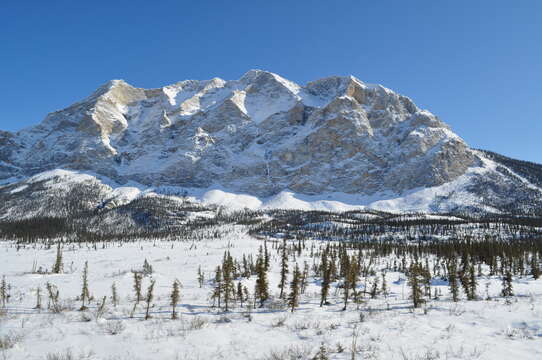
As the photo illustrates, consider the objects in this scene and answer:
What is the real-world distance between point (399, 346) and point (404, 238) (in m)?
182

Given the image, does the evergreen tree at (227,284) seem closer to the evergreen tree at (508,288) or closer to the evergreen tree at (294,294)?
the evergreen tree at (294,294)

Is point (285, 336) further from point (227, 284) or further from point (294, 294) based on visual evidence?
point (227, 284)

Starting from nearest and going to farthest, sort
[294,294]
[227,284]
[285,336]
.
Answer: [285,336] < [294,294] < [227,284]

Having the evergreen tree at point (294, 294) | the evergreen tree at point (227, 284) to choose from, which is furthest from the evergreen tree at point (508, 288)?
the evergreen tree at point (227, 284)

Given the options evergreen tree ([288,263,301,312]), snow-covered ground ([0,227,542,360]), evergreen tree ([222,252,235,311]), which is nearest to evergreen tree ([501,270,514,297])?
snow-covered ground ([0,227,542,360])

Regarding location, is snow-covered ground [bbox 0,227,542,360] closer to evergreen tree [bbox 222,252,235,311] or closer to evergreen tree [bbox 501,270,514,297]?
evergreen tree [bbox 222,252,235,311]

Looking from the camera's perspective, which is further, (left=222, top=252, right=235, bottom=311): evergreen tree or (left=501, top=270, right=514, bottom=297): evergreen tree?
(left=501, top=270, right=514, bottom=297): evergreen tree

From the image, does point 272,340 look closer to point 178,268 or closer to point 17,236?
point 178,268

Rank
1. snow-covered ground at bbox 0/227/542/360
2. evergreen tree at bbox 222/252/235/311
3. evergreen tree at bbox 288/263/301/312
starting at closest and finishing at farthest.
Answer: snow-covered ground at bbox 0/227/542/360 → evergreen tree at bbox 288/263/301/312 → evergreen tree at bbox 222/252/235/311

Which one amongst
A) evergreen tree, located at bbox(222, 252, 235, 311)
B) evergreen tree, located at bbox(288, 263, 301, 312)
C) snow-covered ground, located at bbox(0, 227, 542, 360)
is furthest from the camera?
evergreen tree, located at bbox(222, 252, 235, 311)

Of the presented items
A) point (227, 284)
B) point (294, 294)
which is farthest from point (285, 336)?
point (227, 284)

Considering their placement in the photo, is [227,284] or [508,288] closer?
[227,284]

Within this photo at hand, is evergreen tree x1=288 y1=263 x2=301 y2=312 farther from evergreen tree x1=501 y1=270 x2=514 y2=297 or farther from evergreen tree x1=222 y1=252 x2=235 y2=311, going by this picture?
evergreen tree x1=501 y1=270 x2=514 y2=297

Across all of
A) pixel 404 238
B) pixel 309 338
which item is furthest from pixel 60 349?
pixel 404 238
